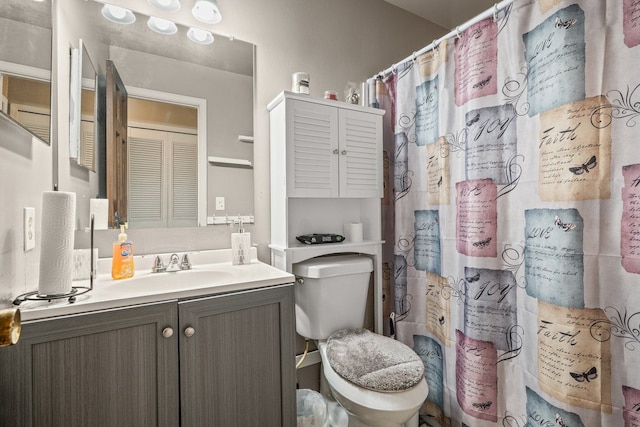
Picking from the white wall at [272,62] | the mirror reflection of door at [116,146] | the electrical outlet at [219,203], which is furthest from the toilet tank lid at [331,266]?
the mirror reflection of door at [116,146]

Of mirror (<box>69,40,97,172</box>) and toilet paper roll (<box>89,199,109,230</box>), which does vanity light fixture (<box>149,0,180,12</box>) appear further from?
toilet paper roll (<box>89,199,109,230</box>)

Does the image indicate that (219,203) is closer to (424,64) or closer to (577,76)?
(424,64)

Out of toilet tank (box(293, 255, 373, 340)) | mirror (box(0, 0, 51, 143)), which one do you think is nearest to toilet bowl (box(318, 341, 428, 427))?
toilet tank (box(293, 255, 373, 340))

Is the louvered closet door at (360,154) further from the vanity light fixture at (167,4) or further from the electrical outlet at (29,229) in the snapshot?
the electrical outlet at (29,229)

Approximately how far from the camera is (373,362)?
132 cm

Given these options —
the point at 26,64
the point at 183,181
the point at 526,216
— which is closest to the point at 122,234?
the point at 183,181

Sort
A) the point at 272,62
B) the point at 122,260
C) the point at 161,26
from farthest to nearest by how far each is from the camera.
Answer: the point at 272,62 < the point at 161,26 < the point at 122,260

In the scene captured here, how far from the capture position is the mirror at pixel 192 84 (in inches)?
54.6

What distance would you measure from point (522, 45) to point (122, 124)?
1.75 meters

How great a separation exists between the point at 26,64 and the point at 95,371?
947mm

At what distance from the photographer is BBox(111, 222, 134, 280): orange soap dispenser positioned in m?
1.29

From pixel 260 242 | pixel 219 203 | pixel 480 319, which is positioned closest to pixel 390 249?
pixel 480 319

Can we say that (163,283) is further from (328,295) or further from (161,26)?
(161,26)

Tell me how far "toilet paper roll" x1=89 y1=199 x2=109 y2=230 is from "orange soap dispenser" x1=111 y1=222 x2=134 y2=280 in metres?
0.11
